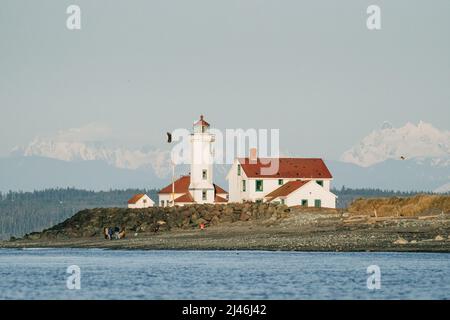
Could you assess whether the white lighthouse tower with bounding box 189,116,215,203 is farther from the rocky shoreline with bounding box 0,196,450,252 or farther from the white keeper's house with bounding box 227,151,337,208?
the rocky shoreline with bounding box 0,196,450,252

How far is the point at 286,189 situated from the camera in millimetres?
92062

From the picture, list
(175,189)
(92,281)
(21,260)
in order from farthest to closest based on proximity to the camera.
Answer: (175,189) < (21,260) < (92,281)

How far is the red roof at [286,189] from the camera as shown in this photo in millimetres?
90875

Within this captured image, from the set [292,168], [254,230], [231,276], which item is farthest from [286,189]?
[231,276]

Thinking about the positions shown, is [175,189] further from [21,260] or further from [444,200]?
[21,260]

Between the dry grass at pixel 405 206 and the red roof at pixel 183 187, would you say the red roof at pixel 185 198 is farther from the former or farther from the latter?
the dry grass at pixel 405 206

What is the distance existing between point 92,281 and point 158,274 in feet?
12.1

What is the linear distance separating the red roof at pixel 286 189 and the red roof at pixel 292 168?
1690 millimetres

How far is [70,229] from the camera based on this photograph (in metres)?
94.1

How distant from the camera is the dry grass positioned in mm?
78188

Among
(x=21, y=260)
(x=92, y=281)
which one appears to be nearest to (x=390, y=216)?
(x=21, y=260)

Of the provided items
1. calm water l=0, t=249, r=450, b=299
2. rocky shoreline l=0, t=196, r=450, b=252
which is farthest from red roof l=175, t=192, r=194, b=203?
calm water l=0, t=249, r=450, b=299

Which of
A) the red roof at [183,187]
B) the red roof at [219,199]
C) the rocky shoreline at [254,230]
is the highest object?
the red roof at [183,187]

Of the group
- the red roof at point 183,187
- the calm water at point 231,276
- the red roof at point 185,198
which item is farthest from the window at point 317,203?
the calm water at point 231,276
